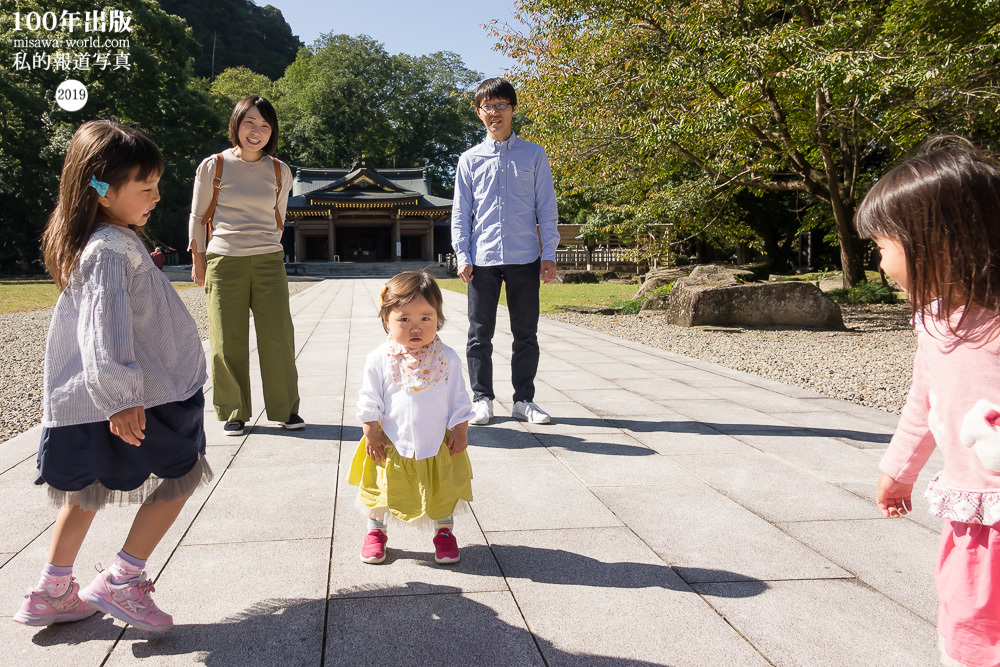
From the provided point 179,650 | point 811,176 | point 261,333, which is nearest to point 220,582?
point 179,650

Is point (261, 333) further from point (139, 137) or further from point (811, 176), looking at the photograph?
point (811, 176)

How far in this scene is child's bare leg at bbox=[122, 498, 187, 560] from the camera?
1.69m

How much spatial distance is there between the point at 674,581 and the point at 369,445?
0.96 metres

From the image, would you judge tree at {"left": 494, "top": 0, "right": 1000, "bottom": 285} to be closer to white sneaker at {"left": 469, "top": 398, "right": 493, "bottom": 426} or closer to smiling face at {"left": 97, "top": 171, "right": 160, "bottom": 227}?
white sneaker at {"left": 469, "top": 398, "right": 493, "bottom": 426}

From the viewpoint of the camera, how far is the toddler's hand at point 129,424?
1545mm

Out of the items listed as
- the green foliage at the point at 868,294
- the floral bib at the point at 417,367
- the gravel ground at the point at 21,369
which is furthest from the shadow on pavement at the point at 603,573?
the green foliage at the point at 868,294

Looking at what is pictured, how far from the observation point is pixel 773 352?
22.3 ft

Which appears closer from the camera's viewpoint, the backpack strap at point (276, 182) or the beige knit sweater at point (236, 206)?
the beige knit sweater at point (236, 206)

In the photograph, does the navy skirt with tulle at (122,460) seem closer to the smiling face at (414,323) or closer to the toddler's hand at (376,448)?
the toddler's hand at (376,448)

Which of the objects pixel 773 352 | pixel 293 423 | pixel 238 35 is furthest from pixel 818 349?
pixel 238 35

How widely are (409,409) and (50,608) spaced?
1.00 metres

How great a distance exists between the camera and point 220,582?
194 centimetres

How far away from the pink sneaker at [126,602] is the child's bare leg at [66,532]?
95mm

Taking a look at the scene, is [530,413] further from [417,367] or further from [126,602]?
[126,602]
